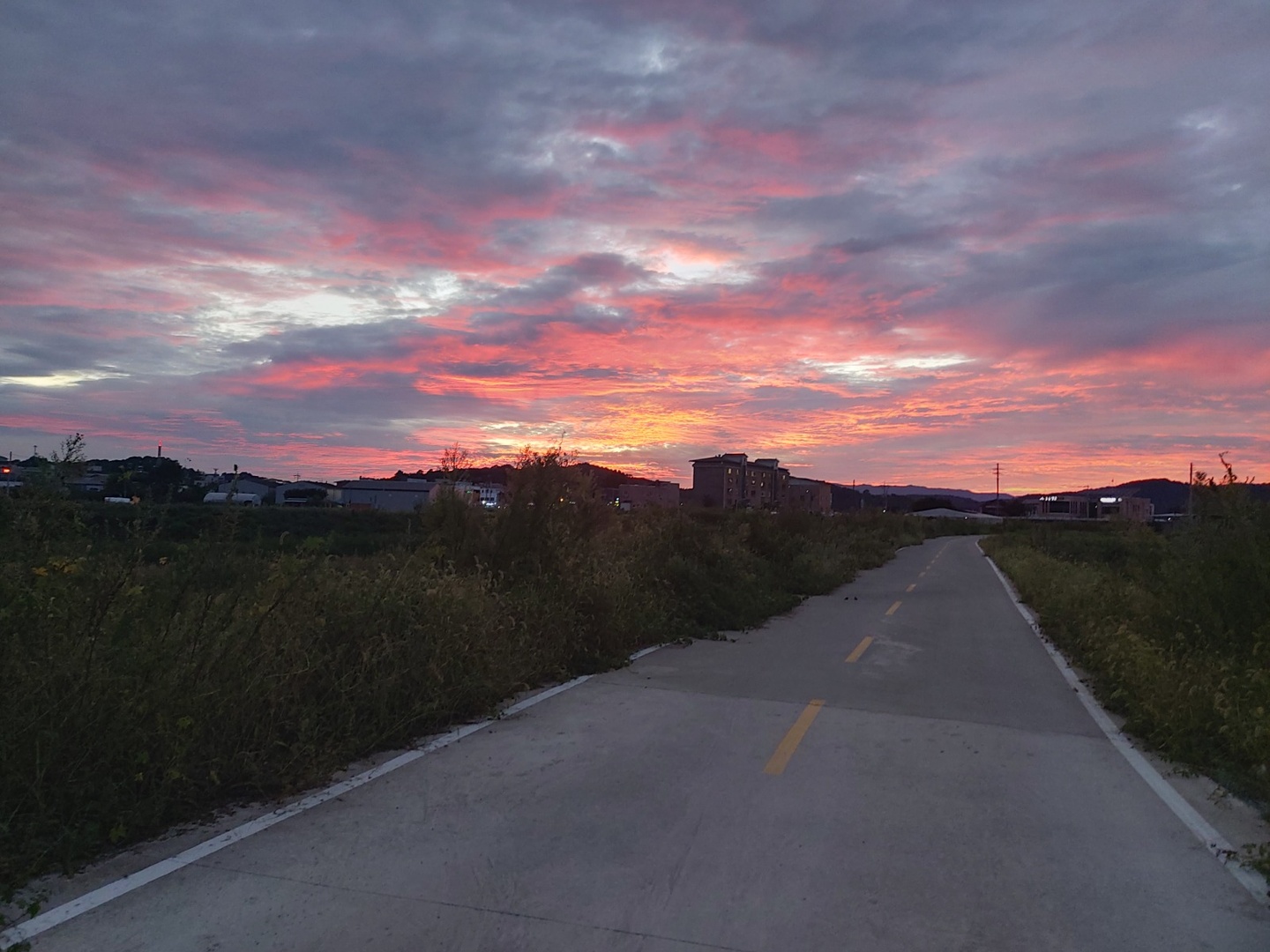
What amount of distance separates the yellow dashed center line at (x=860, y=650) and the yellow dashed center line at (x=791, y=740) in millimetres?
3215

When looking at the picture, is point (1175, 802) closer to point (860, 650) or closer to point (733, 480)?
point (860, 650)

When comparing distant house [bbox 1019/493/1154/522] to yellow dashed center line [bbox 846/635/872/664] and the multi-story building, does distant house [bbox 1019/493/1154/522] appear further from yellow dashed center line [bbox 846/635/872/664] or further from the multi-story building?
yellow dashed center line [bbox 846/635/872/664]

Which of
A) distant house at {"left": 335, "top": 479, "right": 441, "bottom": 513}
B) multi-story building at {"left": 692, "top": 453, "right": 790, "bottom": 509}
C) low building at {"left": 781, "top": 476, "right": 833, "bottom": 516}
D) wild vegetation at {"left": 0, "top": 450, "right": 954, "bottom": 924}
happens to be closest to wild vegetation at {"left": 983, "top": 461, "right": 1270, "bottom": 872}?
wild vegetation at {"left": 0, "top": 450, "right": 954, "bottom": 924}

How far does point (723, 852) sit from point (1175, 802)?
12.3ft

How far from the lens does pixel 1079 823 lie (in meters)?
5.99

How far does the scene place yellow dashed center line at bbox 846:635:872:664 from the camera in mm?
12662

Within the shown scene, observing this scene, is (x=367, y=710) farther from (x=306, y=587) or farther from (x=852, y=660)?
(x=852, y=660)

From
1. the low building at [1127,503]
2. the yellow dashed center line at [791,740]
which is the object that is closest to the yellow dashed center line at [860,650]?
the yellow dashed center line at [791,740]

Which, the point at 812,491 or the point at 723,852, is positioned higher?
the point at 812,491

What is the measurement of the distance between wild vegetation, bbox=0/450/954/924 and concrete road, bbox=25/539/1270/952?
2.19ft

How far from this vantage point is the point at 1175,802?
656cm

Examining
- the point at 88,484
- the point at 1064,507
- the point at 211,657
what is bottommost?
the point at 211,657

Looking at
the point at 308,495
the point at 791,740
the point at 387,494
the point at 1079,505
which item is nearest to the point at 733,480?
the point at 387,494

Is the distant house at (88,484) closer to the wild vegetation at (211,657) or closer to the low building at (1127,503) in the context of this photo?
the wild vegetation at (211,657)
